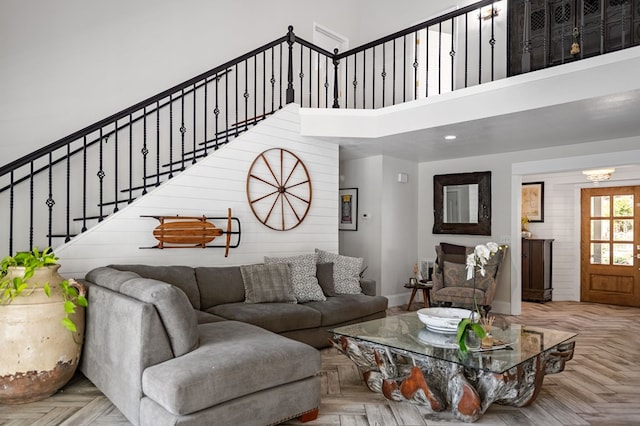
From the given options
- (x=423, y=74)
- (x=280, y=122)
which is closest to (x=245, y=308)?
(x=280, y=122)

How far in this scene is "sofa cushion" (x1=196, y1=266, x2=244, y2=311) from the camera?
13.2 feet

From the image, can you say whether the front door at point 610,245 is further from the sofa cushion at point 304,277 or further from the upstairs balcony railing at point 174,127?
the sofa cushion at point 304,277

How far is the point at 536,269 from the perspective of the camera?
735 centimetres

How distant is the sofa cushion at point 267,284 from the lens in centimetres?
421

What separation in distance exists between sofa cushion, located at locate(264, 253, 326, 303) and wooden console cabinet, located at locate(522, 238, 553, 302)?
175 inches

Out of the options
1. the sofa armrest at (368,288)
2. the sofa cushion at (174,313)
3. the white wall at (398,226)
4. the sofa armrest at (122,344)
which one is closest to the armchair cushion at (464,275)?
the white wall at (398,226)

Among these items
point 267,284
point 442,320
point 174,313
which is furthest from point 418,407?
point 267,284

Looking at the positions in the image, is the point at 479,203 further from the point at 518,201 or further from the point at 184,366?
the point at 184,366

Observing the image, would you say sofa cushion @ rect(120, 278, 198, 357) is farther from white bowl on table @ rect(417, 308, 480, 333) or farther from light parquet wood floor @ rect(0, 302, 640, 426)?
white bowl on table @ rect(417, 308, 480, 333)

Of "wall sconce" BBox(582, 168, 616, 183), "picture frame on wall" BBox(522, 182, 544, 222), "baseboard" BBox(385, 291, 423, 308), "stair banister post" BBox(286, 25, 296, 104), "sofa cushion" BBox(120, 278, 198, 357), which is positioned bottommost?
"baseboard" BBox(385, 291, 423, 308)

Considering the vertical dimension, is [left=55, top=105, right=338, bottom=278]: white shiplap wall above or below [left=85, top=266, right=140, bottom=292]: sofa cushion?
above

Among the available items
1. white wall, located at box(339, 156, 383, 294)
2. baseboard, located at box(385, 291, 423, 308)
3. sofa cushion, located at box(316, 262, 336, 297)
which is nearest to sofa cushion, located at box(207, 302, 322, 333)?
sofa cushion, located at box(316, 262, 336, 297)

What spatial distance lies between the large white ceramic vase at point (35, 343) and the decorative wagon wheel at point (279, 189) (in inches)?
95.7

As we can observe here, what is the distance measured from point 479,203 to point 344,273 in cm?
286
